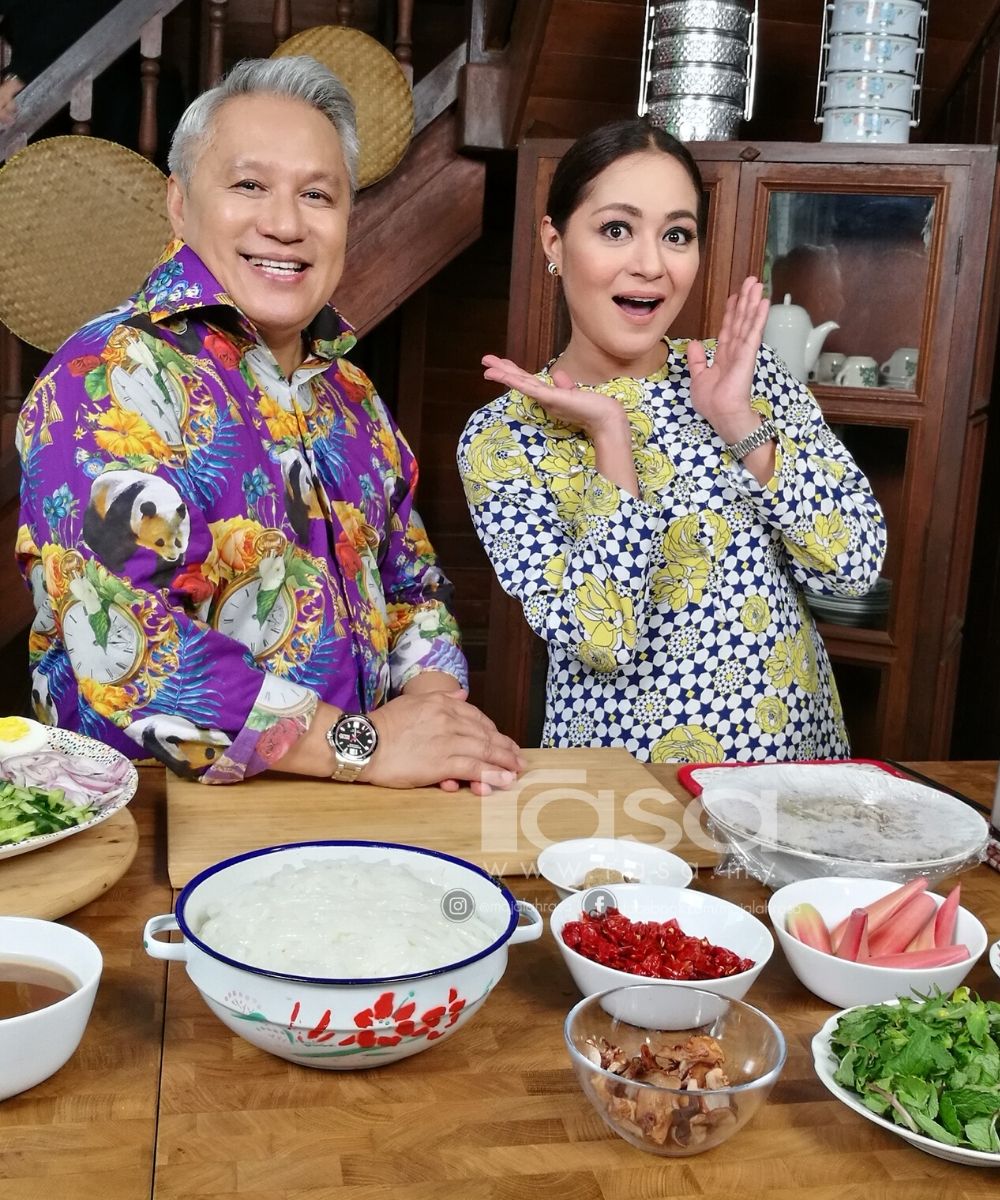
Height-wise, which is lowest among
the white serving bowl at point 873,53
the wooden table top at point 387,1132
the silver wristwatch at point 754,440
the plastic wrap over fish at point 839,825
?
the wooden table top at point 387,1132

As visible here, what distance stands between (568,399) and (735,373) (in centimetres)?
31

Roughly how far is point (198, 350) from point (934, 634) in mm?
1909

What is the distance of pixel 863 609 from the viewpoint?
10.2ft

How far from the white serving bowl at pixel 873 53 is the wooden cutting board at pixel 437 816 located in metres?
1.99

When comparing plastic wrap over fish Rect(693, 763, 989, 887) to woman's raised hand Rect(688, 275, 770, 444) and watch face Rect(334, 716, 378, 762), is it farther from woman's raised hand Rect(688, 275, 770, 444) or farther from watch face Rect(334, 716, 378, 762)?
woman's raised hand Rect(688, 275, 770, 444)

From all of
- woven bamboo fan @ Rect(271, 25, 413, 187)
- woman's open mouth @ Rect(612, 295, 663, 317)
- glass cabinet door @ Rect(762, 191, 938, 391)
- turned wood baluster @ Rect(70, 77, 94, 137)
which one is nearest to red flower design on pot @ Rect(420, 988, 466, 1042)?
woman's open mouth @ Rect(612, 295, 663, 317)

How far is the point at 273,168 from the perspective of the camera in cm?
193

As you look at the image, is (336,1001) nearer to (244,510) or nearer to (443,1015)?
(443,1015)

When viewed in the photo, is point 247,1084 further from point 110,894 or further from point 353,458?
point 353,458

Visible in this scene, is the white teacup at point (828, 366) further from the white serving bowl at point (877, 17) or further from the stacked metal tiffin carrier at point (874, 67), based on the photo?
the white serving bowl at point (877, 17)

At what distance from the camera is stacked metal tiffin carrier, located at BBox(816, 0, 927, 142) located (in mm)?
2963

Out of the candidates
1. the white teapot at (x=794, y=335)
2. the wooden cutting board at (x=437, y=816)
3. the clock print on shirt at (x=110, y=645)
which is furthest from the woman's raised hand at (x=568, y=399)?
the white teapot at (x=794, y=335)

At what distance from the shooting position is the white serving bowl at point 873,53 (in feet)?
9.74

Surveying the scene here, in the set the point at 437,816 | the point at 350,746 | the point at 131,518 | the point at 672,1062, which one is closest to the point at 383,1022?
the point at 672,1062
